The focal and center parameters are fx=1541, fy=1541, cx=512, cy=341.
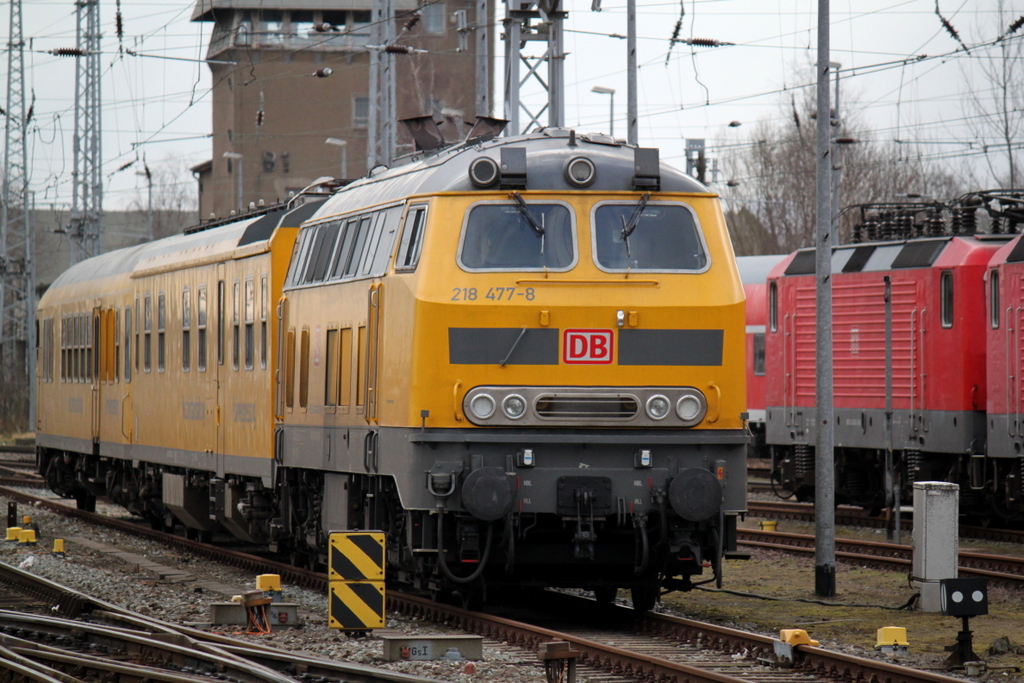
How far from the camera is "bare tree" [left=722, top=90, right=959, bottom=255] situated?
178 feet

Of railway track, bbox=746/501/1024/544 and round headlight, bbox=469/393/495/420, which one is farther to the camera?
railway track, bbox=746/501/1024/544

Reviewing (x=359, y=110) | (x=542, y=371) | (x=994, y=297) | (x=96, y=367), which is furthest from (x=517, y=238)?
(x=359, y=110)

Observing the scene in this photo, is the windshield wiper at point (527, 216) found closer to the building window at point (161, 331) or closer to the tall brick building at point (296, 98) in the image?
the building window at point (161, 331)

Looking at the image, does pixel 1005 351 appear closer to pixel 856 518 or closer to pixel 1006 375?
pixel 1006 375

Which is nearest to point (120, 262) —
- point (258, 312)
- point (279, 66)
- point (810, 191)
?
point (258, 312)

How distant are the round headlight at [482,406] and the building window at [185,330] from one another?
8074 mm

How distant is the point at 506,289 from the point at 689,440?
1734mm

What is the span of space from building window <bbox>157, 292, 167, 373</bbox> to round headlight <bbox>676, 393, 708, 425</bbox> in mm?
9850

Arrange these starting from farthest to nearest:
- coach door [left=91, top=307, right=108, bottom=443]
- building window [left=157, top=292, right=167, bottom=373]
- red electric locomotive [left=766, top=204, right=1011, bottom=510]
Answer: coach door [left=91, top=307, right=108, bottom=443] → red electric locomotive [left=766, top=204, right=1011, bottom=510] → building window [left=157, top=292, right=167, bottom=373]

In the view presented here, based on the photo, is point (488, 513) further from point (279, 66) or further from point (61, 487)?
point (279, 66)

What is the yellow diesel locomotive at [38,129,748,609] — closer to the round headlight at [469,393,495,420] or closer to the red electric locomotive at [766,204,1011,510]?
the round headlight at [469,393,495,420]

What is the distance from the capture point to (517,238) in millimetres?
11492

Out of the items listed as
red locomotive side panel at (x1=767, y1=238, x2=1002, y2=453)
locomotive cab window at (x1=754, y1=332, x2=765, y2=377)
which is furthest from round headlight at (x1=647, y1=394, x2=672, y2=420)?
locomotive cab window at (x1=754, y1=332, x2=765, y2=377)

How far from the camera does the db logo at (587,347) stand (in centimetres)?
1127
